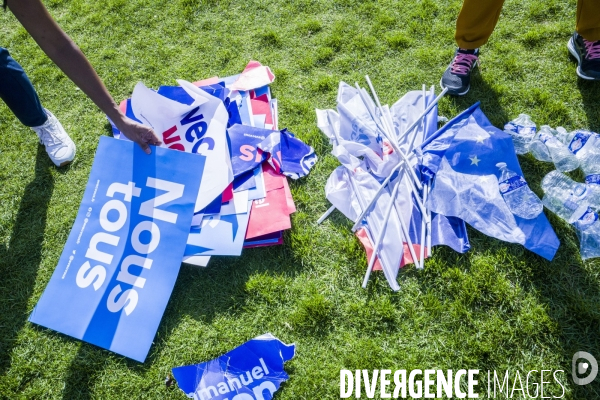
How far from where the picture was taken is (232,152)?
8.69 feet

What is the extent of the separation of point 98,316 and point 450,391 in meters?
1.88

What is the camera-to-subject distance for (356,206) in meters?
2.43

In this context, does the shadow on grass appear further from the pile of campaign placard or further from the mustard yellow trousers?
the mustard yellow trousers

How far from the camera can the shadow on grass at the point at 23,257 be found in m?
2.25

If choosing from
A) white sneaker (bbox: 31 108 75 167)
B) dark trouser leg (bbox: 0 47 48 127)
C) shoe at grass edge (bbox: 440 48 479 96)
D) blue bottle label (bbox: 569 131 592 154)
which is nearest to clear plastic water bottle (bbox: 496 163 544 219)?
blue bottle label (bbox: 569 131 592 154)

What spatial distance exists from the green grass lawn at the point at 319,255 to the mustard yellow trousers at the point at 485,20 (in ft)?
0.86

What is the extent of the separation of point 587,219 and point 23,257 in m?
3.32

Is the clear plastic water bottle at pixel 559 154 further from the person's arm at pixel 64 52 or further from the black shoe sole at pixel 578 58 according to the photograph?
the person's arm at pixel 64 52

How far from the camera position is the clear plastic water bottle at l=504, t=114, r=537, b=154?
8.36 ft

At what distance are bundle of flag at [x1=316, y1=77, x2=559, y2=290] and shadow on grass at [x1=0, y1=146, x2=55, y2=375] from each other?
1.85 metres

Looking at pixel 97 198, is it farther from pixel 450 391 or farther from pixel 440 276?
pixel 450 391

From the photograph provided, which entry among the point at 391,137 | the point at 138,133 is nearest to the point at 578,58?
the point at 391,137

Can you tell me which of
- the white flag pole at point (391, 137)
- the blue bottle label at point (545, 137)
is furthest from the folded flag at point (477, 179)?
the blue bottle label at point (545, 137)

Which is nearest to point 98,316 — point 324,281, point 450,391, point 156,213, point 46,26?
point 156,213
